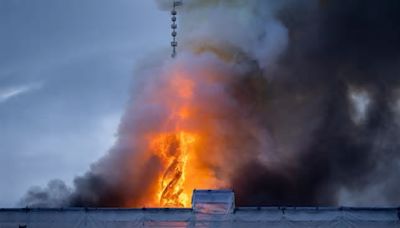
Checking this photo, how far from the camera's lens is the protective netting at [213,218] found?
1725 inches

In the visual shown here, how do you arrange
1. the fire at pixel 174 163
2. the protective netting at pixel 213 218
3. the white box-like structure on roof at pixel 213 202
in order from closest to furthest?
the protective netting at pixel 213 218
the white box-like structure on roof at pixel 213 202
the fire at pixel 174 163

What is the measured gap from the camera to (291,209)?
4391cm

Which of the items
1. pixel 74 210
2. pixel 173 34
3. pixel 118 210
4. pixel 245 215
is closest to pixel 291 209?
pixel 245 215

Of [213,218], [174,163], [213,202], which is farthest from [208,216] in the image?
[174,163]

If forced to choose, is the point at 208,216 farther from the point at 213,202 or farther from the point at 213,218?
the point at 213,202

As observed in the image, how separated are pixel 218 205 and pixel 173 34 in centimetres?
2269

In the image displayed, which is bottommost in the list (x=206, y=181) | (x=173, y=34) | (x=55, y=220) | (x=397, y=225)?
(x=397, y=225)

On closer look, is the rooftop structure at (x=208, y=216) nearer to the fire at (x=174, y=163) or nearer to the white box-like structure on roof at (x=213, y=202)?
the white box-like structure on roof at (x=213, y=202)

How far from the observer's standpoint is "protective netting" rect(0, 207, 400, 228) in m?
43.8

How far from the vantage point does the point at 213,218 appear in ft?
145

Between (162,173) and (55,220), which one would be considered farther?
(162,173)

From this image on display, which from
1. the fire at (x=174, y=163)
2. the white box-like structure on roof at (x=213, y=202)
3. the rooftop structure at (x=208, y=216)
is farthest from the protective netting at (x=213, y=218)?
the fire at (x=174, y=163)

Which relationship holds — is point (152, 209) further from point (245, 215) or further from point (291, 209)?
point (291, 209)

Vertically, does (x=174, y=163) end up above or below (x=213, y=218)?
above
